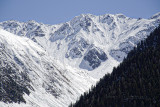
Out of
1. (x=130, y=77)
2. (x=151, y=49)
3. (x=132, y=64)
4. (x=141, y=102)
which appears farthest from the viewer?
(x=151, y=49)

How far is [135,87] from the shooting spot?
14400 cm

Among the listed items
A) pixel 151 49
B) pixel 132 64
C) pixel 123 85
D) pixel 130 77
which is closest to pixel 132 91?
pixel 123 85

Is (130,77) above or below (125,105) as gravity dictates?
above

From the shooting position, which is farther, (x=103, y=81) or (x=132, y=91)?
(x=103, y=81)

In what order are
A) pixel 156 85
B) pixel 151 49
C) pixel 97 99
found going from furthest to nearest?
pixel 151 49 < pixel 97 99 < pixel 156 85

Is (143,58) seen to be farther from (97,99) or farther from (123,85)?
(97,99)

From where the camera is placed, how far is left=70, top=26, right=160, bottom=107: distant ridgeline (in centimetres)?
13300

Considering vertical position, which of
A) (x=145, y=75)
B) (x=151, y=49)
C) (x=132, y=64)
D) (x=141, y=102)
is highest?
(x=151, y=49)

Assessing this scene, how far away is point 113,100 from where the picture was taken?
14338 cm

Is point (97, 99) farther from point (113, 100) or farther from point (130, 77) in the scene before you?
point (130, 77)

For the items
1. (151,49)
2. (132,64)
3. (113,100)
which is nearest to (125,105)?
(113,100)

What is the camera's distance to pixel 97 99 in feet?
492

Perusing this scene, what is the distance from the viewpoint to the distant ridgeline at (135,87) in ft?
436

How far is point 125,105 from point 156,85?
21.3 m
